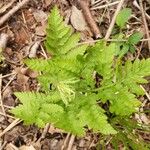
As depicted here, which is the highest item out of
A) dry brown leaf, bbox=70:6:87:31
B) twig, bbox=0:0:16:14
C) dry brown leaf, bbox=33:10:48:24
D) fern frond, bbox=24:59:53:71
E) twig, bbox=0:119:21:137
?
twig, bbox=0:0:16:14

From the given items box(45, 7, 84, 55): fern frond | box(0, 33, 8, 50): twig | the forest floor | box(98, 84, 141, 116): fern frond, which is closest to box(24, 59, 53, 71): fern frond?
box(45, 7, 84, 55): fern frond

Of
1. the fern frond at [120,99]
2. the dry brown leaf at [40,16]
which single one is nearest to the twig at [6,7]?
the dry brown leaf at [40,16]

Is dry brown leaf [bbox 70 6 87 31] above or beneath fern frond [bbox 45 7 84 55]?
beneath

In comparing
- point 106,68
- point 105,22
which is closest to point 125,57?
point 105,22

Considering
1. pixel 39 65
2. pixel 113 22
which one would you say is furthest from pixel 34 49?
pixel 39 65

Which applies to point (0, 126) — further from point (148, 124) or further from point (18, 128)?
point (148, 124)

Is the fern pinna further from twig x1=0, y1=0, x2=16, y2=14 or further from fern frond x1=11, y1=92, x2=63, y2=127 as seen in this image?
twig x1=0, y1=0, x2=16, y2=14

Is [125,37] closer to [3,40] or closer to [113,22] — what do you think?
[113,22]
